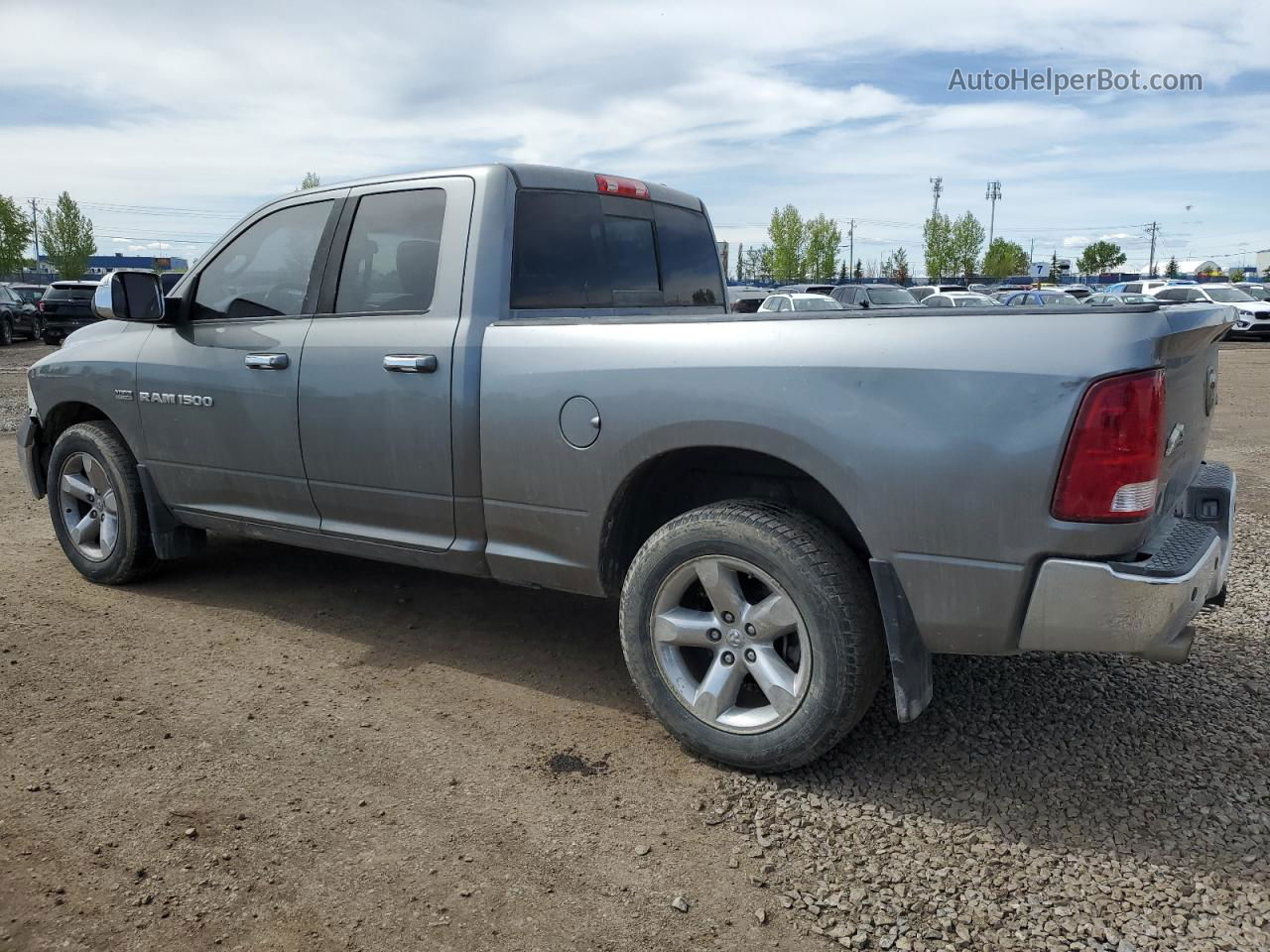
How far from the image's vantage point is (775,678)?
120 inches

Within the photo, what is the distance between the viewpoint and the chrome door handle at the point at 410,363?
3.68m

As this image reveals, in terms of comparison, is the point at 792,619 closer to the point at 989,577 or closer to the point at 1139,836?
the point at 989,577

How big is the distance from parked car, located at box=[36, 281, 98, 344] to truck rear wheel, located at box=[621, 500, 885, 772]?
989 inches

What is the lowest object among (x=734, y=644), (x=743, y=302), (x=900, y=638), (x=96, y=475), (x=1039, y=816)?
(x=1039, y=816)

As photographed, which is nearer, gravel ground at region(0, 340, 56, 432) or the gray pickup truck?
the gray pickup truck

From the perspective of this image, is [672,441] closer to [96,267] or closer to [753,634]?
[753,634]

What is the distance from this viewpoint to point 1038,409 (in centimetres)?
254

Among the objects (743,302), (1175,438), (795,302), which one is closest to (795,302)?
(795,302)

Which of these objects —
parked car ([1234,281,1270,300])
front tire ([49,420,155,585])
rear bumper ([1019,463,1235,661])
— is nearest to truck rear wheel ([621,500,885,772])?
rear bumper ([1019,463,1235,661])

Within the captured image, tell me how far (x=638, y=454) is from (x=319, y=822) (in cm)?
144

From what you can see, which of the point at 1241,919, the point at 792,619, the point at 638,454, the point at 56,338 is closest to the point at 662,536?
the point at 638,454

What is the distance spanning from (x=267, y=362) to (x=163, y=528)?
1.25m

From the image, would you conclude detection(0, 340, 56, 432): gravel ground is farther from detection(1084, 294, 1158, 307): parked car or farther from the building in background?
the building in background

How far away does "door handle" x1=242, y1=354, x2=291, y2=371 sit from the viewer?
414 cm
